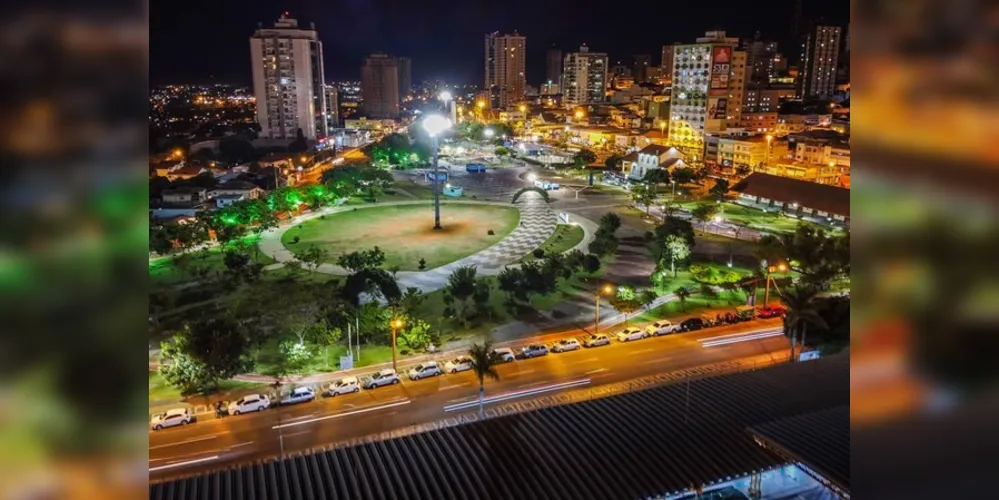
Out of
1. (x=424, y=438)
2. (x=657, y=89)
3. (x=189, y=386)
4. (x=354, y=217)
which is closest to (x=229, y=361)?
(x=189, y=386)

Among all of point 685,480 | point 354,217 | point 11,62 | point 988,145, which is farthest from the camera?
point 354,217

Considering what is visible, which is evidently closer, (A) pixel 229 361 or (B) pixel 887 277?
(B) pixel 887 277

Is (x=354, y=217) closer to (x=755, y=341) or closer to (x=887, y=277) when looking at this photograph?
(x=755, y=341)

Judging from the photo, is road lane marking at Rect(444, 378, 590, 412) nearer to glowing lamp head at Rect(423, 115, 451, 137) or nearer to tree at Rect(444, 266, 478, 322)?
tree at Rect(444, 266, 478, 322)

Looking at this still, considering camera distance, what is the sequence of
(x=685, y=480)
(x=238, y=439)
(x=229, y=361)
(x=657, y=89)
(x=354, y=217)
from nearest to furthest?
1. (x=685, y=480)
2. (x=238, y=439)
3. (x=229, y=361)
4. (x=354, y=217)
5. (x=657, y=89)

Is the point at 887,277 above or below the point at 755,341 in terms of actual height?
above

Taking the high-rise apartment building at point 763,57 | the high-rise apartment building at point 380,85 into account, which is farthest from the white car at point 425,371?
the high-rise apartment building at point 380,85

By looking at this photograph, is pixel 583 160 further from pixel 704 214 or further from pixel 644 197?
pixel 704 214

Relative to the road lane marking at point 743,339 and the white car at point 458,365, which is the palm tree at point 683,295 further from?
the white car at point 458,365
